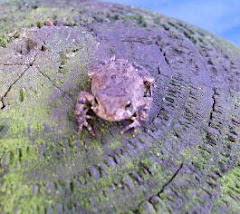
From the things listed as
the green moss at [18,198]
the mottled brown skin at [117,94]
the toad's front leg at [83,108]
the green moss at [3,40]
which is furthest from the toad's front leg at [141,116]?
the green moss at [3,40]

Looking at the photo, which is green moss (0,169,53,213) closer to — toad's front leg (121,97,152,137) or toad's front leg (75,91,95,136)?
toad's front leg (75,91,95,136)

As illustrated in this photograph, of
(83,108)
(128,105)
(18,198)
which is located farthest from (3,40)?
(18,198)

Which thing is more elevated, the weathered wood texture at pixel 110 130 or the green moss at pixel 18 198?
the weathered wood texture at pixel 110 130

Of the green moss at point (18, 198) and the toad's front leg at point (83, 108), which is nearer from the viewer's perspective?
the green moss at point (18, 198)

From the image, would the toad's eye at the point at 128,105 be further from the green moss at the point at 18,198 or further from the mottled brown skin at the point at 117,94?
the green moss at the point at 18,198

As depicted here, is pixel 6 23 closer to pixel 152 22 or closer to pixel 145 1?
pixel 152 22

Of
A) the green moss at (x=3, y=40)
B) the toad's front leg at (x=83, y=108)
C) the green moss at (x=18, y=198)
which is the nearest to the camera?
the green moss at (x=18, y=198)

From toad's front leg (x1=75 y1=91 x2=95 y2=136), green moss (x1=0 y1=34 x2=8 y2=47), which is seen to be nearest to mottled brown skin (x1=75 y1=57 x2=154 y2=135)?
toad's front leg (x1=75 y1=91 x2=95 y2=136)

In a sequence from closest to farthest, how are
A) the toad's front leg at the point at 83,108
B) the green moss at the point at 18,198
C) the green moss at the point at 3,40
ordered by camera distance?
1. the green moss at the point at 18,198
2. the toad's front leg at the point at 83,108
3. the green moss at the point at 3,40
